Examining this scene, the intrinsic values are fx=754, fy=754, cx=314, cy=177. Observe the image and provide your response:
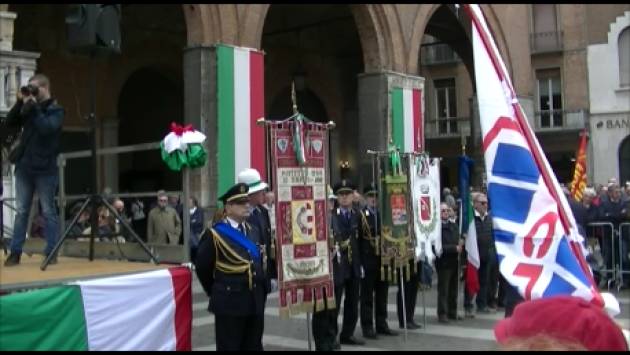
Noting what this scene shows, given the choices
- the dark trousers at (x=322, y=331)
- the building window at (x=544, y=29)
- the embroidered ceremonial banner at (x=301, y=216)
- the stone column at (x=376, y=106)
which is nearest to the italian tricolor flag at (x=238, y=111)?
the stone column at (x=376, y=106)

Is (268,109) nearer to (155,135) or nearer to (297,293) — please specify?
(155,135)

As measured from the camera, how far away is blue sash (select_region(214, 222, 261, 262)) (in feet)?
20.9

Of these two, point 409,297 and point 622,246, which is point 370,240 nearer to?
point 409,297

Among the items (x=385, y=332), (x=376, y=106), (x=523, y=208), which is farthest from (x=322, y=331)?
(x=376, y=106)

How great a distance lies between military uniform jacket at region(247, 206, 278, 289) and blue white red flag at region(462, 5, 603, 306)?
13.0ft

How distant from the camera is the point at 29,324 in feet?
15.5

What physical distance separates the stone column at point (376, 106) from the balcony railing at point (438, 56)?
72.3ft

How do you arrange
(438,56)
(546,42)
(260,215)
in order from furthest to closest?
(438,56) → (546,42) → (260,215)

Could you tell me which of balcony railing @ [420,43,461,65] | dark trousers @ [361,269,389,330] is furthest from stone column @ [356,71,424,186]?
balcony railing @ [420,43,461,65]

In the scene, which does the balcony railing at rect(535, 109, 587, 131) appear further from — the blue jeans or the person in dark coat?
the blue jeans

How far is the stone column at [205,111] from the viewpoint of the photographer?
14.7 metres

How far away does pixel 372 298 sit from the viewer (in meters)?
10.1

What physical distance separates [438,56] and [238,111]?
27.2m

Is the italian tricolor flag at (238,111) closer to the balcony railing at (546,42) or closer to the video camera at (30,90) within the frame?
the video camera at (30,90)
